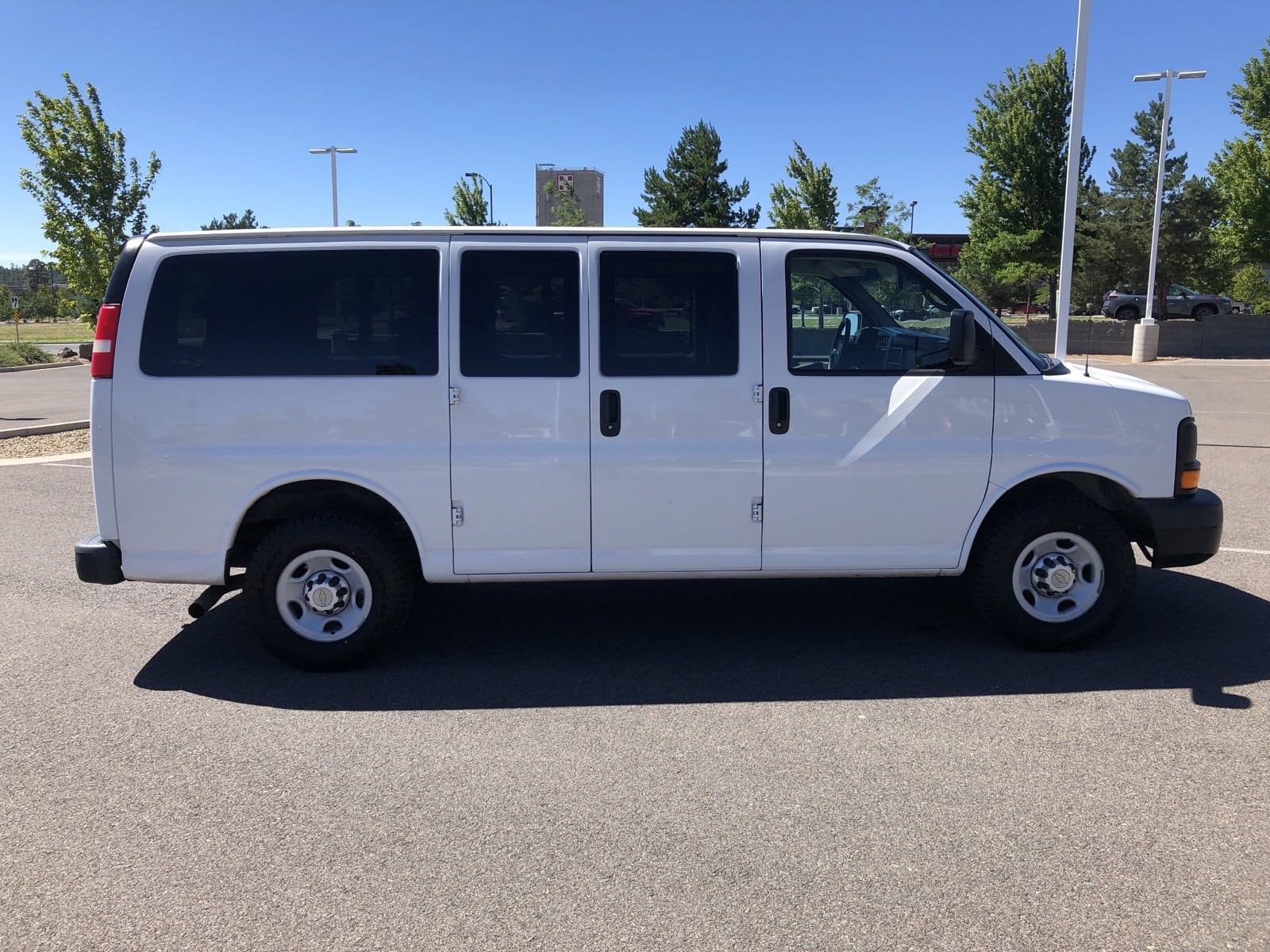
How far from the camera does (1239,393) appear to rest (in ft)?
64.5

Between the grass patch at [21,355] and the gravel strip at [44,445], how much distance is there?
1860 centimetres

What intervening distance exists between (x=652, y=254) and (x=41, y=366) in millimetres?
31002

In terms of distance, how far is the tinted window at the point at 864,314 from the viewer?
515cm

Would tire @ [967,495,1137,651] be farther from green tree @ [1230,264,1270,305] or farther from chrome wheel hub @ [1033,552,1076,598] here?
green tree @ [1230,264,1270,305]

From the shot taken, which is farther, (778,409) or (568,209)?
(568,209)

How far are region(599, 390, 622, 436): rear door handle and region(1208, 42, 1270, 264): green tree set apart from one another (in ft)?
96.1

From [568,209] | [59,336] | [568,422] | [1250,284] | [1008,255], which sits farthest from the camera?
[59,336]

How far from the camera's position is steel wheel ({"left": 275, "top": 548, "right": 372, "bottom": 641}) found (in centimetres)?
509

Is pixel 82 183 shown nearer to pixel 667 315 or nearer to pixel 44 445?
pixel 44 445

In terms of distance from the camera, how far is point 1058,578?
5285mm

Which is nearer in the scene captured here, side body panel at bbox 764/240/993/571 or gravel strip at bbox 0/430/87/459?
side body panel at bbox 764/240/993/571

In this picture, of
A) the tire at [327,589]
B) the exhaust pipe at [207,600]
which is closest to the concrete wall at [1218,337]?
the tire at [327,589]

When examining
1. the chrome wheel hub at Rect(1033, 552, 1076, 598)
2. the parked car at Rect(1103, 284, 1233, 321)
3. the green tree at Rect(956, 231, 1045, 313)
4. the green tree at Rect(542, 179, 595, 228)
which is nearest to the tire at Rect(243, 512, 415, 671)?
the chrome wheel hub at Rect(1033, 552, 1076, 598)

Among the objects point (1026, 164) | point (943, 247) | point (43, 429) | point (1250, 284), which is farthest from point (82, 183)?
point (943, 247)
